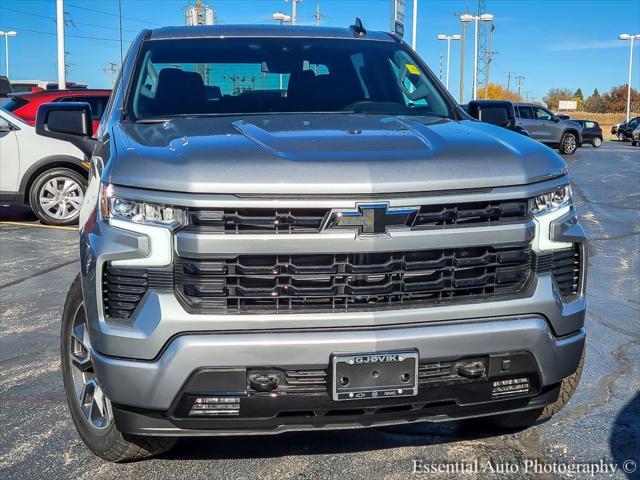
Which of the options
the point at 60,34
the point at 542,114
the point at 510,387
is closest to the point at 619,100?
the point at 542,114

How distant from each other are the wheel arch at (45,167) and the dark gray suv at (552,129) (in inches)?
852

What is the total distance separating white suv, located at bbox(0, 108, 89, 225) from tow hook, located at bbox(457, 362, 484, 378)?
339 inches

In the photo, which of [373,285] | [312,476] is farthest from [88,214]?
[312,476]

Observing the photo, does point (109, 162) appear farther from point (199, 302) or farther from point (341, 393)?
point (341, 393)

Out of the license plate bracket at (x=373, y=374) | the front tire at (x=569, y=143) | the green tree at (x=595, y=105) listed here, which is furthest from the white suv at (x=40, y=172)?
the green tree at (x=595, y=105)

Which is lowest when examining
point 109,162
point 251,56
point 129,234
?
point 129,234

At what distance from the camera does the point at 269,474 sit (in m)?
3.24

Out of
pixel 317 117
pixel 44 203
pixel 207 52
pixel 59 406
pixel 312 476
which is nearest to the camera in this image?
pixel 312 476

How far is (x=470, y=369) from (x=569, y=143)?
92.5ft

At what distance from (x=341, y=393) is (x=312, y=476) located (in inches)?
26.8

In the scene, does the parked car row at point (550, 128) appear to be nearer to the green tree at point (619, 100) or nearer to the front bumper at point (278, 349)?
the front bumper at point (278, 349)

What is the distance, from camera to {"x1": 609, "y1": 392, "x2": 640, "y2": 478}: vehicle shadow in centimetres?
335

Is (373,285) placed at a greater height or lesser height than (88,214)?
lesser

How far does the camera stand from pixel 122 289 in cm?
275
